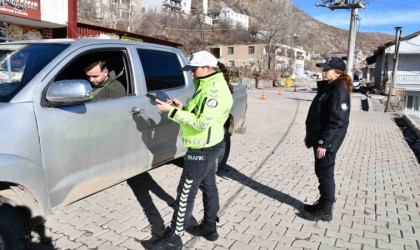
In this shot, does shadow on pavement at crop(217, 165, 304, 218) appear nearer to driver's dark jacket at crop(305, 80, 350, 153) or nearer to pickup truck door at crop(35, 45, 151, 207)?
driver's dark jacket at crop(305, 80, 350, 153)

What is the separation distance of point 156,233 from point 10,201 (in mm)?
1420

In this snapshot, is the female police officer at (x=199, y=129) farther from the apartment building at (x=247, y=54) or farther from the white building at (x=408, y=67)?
the apartment building at (x=247, y=54)

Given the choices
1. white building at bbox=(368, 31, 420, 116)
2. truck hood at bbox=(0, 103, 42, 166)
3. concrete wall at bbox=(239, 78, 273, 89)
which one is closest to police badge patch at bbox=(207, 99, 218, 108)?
truck hood at bbox=(0, 103, 42, 166)

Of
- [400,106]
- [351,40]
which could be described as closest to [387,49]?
[351,40]

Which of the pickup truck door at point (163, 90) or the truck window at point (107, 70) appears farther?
the pickup truck door at point (163, 90)

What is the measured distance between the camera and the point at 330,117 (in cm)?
348

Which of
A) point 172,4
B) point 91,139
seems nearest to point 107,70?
point 91,139

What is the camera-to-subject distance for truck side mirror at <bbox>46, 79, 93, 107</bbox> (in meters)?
2.60

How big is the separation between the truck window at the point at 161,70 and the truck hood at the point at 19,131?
Result: 1509mm

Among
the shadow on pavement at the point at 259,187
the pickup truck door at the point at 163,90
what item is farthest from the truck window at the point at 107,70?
the shadow on pavement at the point at 259,187

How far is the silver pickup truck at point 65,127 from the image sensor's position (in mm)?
2420

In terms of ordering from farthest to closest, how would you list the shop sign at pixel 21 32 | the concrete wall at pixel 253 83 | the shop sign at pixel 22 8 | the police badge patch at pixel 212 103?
the concrete wall at pixel 253 83 < the shop sign at pixel 21 32 < the shop sign at pixel 22 8 < the police badge patch at pixel 212 103

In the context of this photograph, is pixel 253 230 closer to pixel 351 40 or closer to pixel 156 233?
pixel 156 233

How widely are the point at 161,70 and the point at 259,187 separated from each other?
2.20 metres
